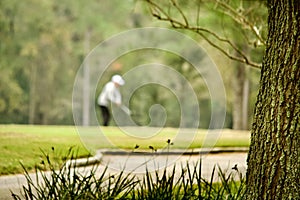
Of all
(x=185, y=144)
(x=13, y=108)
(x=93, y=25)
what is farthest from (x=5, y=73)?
(x=185, y=144)

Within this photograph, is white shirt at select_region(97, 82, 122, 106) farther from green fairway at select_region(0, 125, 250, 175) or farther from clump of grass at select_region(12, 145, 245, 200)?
clump of grass at select_region(12, 145, 245, 200)

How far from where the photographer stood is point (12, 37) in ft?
74.7

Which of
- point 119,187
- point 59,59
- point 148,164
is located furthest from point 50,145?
point 59,59

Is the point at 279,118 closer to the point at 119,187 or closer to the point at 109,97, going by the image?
the point at 119,187

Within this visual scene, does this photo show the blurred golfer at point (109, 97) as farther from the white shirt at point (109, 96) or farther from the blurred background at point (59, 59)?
the blurred background at point (59, 59)

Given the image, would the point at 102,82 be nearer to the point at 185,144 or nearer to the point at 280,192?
the point at 185,144

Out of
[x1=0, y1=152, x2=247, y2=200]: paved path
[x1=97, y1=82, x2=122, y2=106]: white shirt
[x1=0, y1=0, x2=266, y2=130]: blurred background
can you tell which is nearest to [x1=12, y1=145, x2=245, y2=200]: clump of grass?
[x1=0, y1=152, x2=247, y2=200]: paved path

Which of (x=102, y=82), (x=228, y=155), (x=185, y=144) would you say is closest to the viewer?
(x=228, y=155)

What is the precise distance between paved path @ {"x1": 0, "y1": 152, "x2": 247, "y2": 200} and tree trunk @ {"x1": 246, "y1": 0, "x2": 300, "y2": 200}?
54.0 inches

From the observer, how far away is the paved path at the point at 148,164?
4859 millimetres

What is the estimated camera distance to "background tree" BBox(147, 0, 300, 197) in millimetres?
3160

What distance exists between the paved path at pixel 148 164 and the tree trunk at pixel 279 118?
137cm

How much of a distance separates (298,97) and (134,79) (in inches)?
832

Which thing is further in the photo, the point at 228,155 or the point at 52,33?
the point at 52,33
